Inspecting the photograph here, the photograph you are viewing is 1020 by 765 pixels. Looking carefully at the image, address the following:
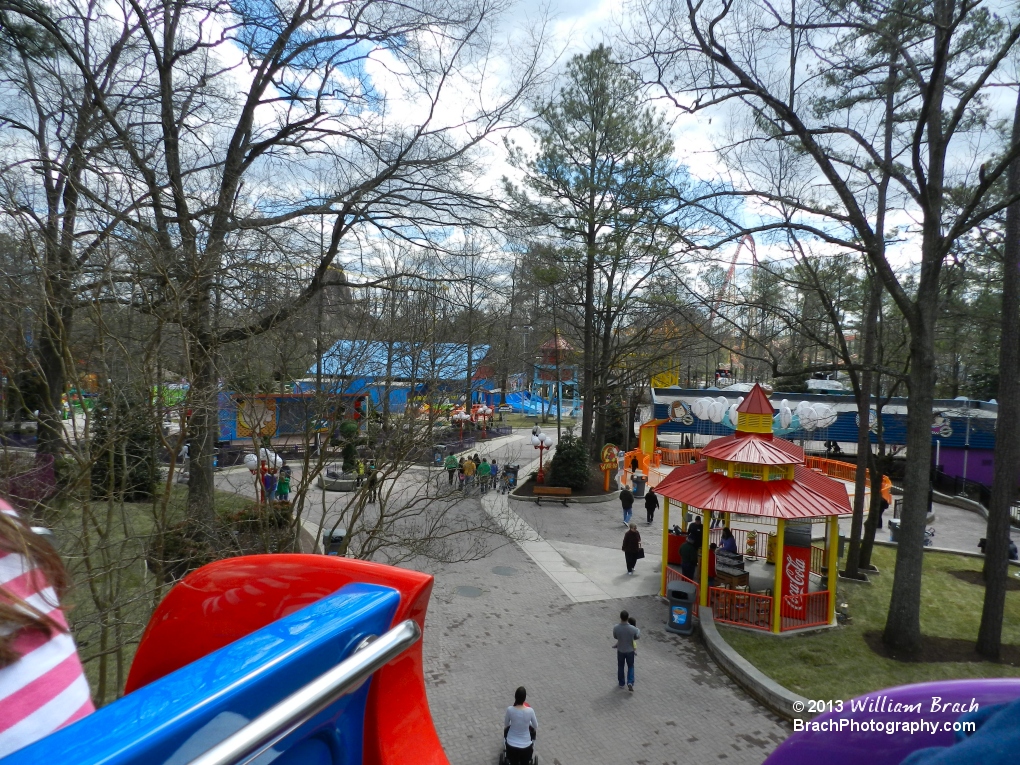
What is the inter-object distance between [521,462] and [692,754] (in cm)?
2250

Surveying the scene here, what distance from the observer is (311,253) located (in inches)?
377

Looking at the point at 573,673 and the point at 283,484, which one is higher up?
the point at 283,484

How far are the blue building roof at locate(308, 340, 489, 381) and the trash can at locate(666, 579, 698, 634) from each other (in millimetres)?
5579

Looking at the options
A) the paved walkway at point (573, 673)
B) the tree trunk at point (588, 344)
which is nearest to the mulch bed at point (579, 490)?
the tree trunk at point (588, 344)

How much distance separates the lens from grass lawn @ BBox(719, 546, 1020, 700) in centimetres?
879

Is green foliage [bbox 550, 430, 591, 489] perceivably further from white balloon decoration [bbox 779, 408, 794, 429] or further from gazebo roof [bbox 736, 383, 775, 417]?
gazebo roof [bbox 736, 383, 775, 417]

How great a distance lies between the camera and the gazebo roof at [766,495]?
10.9 m

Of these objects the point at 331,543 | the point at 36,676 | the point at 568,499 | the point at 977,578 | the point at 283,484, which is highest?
the point at 36,676

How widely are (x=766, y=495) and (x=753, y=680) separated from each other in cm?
351

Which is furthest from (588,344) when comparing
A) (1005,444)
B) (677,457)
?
(1005,444)

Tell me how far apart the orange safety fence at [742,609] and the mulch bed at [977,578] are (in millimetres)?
5765

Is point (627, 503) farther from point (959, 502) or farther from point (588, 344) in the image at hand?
point (959, 502)

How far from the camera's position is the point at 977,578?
13.6m

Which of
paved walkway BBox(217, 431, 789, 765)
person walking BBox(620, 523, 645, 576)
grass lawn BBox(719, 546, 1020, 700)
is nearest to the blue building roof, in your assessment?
paved walkway BBox(217, 431, 789, 765)
